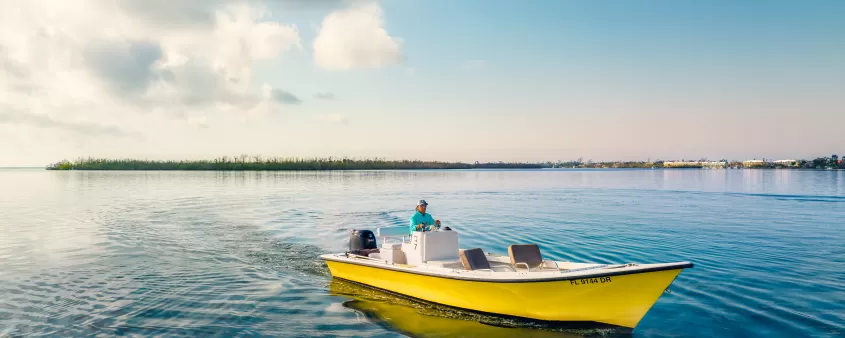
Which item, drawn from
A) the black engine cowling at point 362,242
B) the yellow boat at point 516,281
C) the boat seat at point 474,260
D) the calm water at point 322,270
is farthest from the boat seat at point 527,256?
the black engine cowling at point 362,242

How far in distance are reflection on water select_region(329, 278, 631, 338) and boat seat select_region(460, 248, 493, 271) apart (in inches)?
41.2

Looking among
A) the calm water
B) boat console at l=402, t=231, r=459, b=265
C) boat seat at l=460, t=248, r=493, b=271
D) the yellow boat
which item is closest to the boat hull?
the yellow boat

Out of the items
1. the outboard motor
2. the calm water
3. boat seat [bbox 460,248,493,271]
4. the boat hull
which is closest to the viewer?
the boat hull

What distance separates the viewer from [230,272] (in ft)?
46.8

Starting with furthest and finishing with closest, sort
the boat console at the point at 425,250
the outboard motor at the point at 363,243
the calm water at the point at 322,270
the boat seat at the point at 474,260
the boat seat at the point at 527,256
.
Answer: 1. the outboard motor at the point at 363,243
2. the boat console at the point at 425,250
3. the boat seat at the point at 527,256
4. the boat seat at the point at 474,260
5. the calm water at the point at 322,270

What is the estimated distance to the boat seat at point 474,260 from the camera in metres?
11.1

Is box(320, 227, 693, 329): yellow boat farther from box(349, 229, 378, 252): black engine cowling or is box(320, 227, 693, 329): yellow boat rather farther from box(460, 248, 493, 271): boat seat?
box(349, 229, 378, 252): black engine cowling

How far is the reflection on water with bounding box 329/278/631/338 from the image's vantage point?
9.37 meters

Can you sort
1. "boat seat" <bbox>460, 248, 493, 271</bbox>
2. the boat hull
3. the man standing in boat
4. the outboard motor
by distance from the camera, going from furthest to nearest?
the outboard motor < the man standing in boat < "boat seat" <bbox>460, 248, 493, 271</bbox> < the boat hull

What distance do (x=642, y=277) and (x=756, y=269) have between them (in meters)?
7.68

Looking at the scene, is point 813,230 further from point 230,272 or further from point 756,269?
point 230,272

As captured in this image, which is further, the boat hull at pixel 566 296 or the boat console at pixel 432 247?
the boat console at pixel 432 247

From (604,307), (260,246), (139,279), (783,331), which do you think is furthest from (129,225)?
(783,331)

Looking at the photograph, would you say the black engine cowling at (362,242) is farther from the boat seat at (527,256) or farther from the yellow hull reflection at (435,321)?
the boat seat at (527,256)
